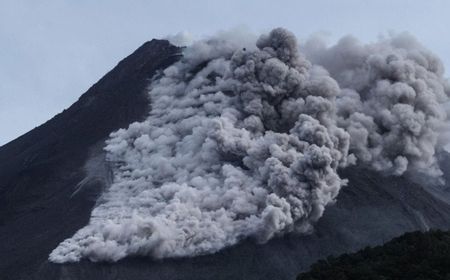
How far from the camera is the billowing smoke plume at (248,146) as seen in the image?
57969mm

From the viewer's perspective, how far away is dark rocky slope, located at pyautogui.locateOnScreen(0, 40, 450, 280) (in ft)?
179

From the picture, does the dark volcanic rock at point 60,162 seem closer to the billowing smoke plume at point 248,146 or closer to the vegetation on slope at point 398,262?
the billowing smoke plume at point 248,146

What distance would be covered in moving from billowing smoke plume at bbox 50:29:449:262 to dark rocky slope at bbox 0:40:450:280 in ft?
4.39

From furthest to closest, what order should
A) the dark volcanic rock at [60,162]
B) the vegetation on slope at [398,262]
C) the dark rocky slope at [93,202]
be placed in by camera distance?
the dark volcanic rock at [60,162] < the dark rocky slope at [93,202] < the vegetation on slope at [398,262]

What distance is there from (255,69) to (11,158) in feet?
90.3

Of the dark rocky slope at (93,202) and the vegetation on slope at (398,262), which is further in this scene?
the dark rocky slope at (93,202)

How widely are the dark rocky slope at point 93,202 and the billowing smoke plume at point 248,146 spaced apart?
1.34m

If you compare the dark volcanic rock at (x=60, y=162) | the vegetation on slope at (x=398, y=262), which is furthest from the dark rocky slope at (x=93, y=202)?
the vegetation on slope at (x=398, y=262)

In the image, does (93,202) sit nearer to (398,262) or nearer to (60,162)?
(60,162)

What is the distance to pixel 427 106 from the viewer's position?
244 feet

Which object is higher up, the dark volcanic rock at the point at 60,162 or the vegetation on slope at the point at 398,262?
the dark volcanic rock at the point at 60,162

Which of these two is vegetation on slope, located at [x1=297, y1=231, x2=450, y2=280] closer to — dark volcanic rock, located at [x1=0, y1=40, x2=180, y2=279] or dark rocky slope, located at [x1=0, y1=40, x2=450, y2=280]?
dark rocky slope, located at [x1=0, y1=40, x2=450, y2=280]

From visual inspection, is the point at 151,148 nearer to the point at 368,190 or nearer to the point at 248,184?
the point at 248,184

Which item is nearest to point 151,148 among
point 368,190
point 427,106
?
point 368,190
